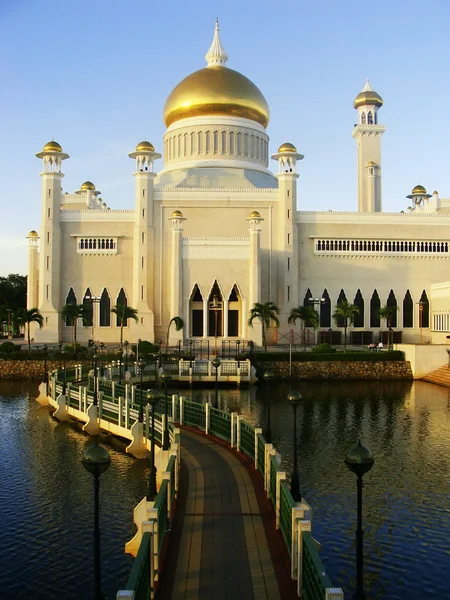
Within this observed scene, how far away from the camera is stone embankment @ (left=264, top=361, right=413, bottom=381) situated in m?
36.6

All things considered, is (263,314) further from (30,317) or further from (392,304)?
(30,317)

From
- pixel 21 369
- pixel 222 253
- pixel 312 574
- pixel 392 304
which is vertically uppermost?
pixel 222 253

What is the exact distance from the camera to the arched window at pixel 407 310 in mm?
46750

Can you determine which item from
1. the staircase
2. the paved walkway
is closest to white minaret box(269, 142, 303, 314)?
the staircase

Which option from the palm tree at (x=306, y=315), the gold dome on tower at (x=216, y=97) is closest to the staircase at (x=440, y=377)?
the palm tree at (x=306, y=315)

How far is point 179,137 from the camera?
166 ft

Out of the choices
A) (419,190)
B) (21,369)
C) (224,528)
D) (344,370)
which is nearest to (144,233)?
(21,369)

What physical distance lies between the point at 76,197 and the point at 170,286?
11.5 m

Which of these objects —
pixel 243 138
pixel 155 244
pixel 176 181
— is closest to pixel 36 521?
pixel 155 244

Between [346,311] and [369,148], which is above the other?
[369,148]

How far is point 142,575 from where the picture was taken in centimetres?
728

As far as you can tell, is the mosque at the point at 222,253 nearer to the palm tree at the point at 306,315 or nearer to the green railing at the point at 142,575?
the palm tree at the point at 306,315

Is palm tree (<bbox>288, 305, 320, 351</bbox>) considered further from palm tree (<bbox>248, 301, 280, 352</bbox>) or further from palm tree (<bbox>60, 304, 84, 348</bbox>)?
palm tree (<bbox>60, 304, 84, 348</bbox>)

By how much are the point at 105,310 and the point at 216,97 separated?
1758cm
